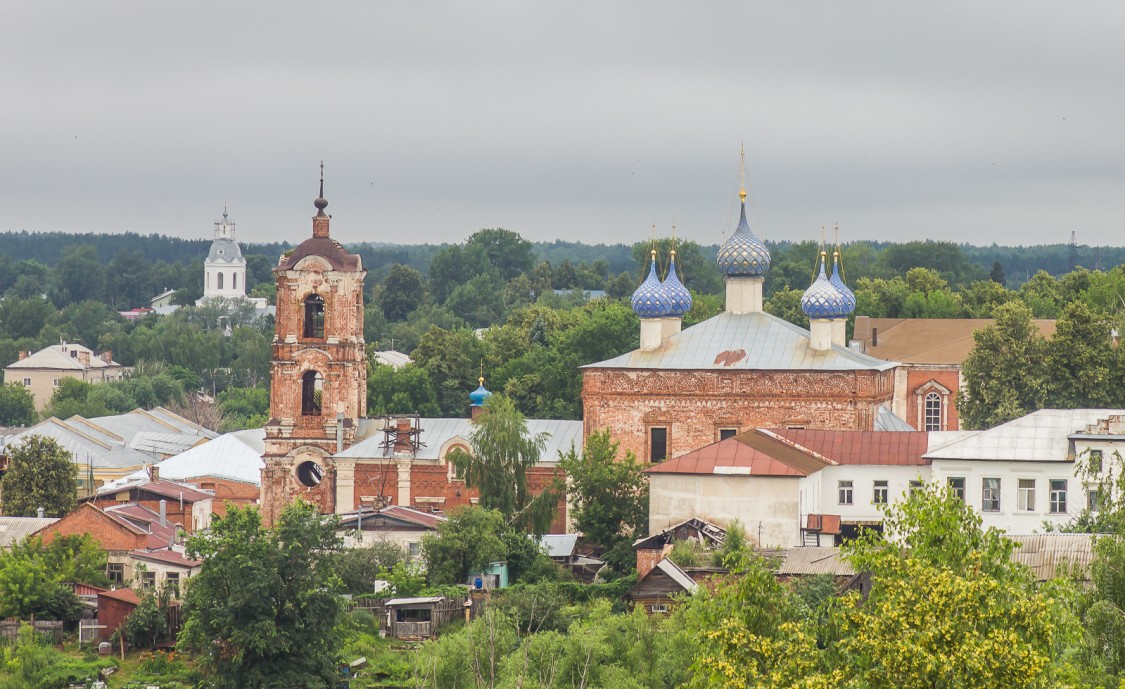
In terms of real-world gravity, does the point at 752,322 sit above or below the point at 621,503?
above

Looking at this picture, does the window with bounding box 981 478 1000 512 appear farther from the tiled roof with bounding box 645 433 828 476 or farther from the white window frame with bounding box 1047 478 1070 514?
the tiled roof with bounding box 645 433 828 476

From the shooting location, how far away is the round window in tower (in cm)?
4678

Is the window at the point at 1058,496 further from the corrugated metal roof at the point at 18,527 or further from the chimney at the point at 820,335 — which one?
the corrugated metal roof at the point at 18,527

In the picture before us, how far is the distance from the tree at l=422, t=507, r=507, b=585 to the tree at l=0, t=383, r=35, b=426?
175 ft

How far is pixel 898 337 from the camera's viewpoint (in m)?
64.6

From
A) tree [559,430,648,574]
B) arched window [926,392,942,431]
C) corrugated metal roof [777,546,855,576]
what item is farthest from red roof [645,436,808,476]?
arched window [926,392,942,431]

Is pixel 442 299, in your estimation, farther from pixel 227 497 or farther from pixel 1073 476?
pixel 1073 476

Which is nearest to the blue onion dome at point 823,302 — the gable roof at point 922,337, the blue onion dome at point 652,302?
the blue onion dome at point 652,302

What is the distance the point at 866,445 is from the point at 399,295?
7683cm

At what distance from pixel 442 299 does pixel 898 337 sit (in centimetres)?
6195

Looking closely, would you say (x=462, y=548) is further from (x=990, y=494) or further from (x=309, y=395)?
(x=309, y=395)

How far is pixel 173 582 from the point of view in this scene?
130ft

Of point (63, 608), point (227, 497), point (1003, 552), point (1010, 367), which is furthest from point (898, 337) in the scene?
point (1003, 552)

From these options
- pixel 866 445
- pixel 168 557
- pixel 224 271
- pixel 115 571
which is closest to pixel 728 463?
pixel 866 445
